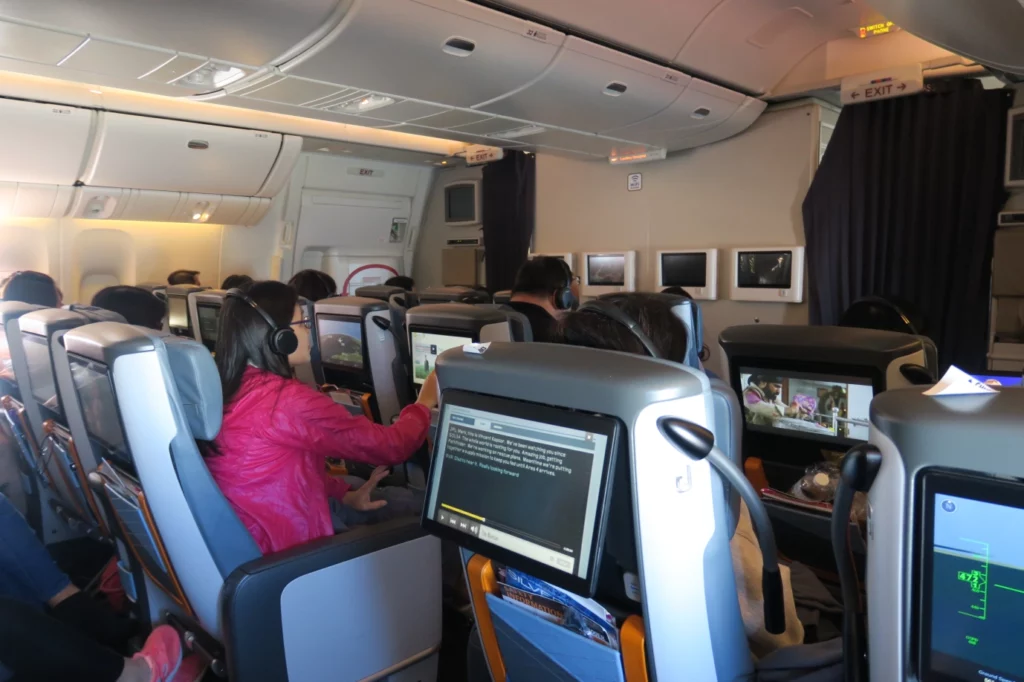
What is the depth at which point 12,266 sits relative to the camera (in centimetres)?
700

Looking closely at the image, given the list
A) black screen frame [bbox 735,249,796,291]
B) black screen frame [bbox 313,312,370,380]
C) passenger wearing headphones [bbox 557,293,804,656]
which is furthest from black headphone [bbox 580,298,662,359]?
black screen frame [bbox 735,249,796,291]

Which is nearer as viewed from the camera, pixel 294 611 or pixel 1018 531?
pixel 1018 531

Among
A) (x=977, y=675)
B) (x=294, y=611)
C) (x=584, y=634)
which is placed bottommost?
(x=294, y=611)

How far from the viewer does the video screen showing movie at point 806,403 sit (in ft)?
6.45

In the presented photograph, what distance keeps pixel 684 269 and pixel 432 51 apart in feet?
10.8

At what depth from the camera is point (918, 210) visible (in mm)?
4727

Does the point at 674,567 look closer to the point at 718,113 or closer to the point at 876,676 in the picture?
the point at 876,676

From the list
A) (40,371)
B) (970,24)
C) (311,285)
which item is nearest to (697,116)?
(970,24)

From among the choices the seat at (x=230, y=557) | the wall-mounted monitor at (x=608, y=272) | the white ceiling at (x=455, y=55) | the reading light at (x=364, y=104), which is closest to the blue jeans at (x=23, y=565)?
the seat at (x=230, y=557)

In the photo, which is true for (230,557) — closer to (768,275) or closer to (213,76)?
(213,76)

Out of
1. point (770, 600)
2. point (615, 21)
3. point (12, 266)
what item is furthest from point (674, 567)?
point (12, 266)

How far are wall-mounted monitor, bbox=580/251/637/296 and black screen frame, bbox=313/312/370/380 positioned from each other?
112 inches

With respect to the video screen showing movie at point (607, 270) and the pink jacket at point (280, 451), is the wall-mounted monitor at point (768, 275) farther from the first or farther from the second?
the pink jacket at point (280, 451)

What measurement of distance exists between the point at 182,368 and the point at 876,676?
5.57 ft
